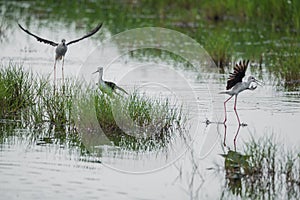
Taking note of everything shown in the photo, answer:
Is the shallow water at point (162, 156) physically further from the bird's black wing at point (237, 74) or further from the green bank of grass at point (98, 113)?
the bird's black wing at point (237, 74)

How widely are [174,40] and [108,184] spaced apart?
1213 centimetres

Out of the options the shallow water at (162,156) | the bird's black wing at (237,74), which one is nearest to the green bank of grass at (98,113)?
the shallow water at (162,156)

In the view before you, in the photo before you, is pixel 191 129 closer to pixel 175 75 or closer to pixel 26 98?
pixel 26 98

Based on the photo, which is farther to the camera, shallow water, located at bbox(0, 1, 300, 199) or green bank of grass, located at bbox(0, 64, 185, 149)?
green bank of grass, located at bbox(0, 64, 185, 149)

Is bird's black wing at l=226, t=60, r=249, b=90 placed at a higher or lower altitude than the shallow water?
higher

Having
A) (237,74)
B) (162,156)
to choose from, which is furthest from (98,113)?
(237,74)

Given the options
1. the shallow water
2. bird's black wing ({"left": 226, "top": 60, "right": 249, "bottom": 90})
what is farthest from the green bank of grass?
bird's black wing ({"left": 226, "top": 60, "right": 249, "bottom": 90})

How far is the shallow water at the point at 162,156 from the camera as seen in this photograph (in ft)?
26.4

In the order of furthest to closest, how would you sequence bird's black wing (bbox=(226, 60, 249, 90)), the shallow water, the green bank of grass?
1. bird's black wing (bbox=(226, 60, 249, 90))
2. the green bank of grass
3. the shallow water

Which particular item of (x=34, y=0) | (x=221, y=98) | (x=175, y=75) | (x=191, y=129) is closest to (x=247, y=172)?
(x=191, y=129)

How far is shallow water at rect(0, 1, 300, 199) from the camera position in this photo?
805 cm

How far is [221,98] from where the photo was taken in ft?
42.1

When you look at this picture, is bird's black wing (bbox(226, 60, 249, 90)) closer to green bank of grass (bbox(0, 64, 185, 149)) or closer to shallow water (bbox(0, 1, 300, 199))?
shallow water (bbox(0, 1, 300, 199))

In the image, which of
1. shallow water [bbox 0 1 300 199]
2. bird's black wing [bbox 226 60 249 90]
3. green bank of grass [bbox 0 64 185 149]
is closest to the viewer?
shallow water [bbox 0 1 300 199]
